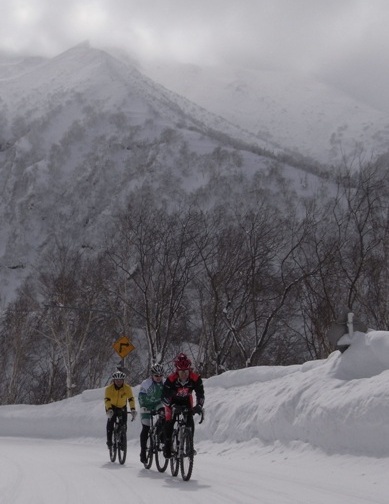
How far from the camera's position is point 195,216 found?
31.6m

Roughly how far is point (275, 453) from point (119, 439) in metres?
3.17

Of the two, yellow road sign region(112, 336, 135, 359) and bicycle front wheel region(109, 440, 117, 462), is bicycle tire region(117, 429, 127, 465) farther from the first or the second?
yellow road sign region(112, 336, 135, 359)

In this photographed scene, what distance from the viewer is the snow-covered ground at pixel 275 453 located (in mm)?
8859

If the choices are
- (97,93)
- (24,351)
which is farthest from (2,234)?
(24,351)

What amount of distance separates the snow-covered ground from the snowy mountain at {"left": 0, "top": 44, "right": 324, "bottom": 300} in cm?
7906

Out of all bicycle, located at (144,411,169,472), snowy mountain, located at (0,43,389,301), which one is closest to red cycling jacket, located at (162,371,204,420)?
bicycle, located at (144,411,169,472)

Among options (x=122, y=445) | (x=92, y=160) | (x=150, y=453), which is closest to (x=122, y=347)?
(x=122, y=445)

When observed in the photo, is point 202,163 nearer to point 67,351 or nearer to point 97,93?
point 97,93

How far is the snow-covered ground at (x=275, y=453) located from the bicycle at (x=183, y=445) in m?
0.22

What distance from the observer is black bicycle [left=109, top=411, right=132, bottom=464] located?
1369 cm

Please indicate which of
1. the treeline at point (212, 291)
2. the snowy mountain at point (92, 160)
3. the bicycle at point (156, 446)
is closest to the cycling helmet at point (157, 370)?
the bicycle at point (156, 446)

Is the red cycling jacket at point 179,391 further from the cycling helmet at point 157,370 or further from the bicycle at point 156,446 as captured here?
the cycling helmet at point 157,370

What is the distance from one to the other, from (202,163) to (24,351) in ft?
214

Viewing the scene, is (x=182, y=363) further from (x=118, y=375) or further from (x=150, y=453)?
(x=118, y=375)
